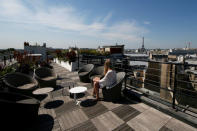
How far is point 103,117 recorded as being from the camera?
2328 mm

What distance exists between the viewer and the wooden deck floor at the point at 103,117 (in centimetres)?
201

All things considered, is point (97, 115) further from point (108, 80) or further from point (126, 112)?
point (108, 80)

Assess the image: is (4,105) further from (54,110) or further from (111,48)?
(111,48)

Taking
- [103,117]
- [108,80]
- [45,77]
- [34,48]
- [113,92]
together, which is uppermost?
[34,48]

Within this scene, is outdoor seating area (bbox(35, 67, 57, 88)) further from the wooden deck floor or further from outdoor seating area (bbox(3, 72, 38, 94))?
the wooden deck floor

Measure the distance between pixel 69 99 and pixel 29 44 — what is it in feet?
51.1

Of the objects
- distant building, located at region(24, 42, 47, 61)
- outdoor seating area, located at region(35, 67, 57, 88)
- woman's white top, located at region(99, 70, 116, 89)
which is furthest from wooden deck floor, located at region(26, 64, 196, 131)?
distant building, located at region(24, 42, 47, 61)

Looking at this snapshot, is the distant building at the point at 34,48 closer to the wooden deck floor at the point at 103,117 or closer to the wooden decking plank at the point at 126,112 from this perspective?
the wooden deck floor at the point at 103,117

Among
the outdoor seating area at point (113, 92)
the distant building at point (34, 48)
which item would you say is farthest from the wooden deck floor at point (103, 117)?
the distant building at point (34, 48)

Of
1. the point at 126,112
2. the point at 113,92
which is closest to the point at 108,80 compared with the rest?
the point at 113,92

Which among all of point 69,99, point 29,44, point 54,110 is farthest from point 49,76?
point 29,44

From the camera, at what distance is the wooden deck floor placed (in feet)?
6.59

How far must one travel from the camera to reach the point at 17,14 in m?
4.50

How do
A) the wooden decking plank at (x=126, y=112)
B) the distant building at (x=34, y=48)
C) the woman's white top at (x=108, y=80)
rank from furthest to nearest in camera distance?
1. the distant building at (x=34, y=48)
2. the woman's white top at (x=108, y=80)
3. the wooden decking plank at (x=126, y=112)
